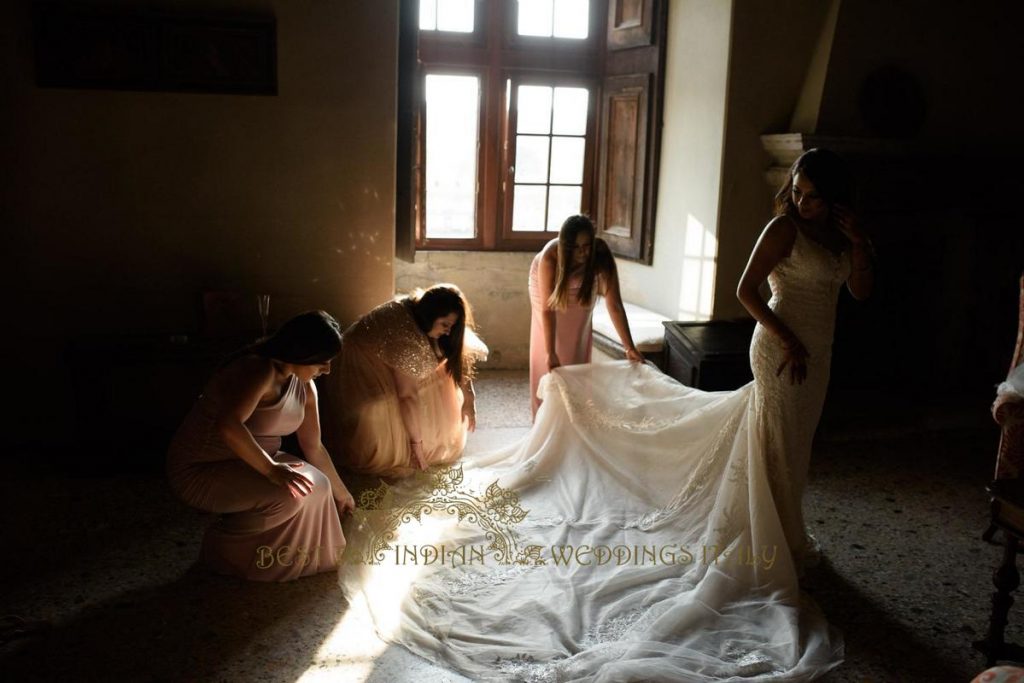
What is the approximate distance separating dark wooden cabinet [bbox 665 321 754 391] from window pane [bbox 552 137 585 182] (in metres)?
1.70

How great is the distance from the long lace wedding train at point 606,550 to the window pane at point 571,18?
314 centimetres

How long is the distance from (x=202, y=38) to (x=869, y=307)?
13.8 ft

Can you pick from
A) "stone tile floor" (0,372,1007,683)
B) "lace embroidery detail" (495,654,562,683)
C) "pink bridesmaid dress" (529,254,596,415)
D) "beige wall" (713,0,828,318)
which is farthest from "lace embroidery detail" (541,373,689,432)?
"beige wall" (713,0,828,318)

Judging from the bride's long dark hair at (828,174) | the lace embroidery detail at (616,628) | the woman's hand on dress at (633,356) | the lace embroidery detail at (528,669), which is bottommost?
the lace embroidery detail at (528,669)

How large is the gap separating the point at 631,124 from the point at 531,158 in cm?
79

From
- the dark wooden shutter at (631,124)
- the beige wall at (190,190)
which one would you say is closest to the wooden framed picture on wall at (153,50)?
the beige wall at (190,190)

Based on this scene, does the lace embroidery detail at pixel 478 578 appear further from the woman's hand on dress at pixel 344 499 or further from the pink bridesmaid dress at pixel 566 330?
the pink bridesmaid dress at pixel 566 330

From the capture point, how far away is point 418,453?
4.45 meters

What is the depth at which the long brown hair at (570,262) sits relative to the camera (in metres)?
4.45

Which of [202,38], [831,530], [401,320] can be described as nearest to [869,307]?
[831,530]

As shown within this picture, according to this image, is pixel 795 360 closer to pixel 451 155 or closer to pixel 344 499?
pixel 344 499

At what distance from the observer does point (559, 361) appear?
15.2ft

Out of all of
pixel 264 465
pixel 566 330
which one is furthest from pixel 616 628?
pixel 566 330

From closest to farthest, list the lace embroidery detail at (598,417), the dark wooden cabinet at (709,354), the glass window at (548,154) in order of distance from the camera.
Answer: the lace embroidery detail at (598,417) → the dark wooden cabinet at (709,354) → the glass window at (548,154)
